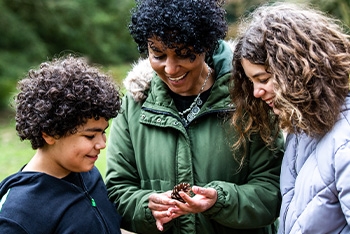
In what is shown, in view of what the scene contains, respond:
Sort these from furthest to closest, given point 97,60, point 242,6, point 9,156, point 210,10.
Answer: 1. point 97,60
2. point 9,156
3. point 242,6
4. point 210,10

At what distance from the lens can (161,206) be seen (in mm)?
2666

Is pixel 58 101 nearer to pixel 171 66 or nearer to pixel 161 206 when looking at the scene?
pixel 171 66

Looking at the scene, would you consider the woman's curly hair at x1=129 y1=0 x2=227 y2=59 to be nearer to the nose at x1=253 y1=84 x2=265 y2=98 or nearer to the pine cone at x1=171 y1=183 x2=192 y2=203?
the nose at x1=253 y1=84 x2=265 y2=98

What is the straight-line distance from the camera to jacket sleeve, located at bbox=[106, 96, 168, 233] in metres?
2.78

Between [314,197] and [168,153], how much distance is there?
821 mm

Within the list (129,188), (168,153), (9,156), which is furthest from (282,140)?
(9,156)

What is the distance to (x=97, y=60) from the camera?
13.5 m

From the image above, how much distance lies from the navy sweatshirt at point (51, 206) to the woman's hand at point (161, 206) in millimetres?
204

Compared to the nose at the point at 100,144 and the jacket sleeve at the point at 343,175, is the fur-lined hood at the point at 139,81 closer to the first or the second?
the nose at the point at 100,144

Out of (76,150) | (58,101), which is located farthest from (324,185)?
(58,101)

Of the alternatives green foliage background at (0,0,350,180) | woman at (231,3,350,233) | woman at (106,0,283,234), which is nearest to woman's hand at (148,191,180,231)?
woman at (106,0,283,234)

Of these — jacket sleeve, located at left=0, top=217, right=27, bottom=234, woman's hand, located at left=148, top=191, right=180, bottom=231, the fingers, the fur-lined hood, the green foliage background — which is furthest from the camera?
the green foliage background

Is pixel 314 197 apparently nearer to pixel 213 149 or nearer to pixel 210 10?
pixel 213 149

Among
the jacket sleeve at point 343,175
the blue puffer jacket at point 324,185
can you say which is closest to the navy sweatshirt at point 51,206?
the blue puffer jacket at point 324,185
